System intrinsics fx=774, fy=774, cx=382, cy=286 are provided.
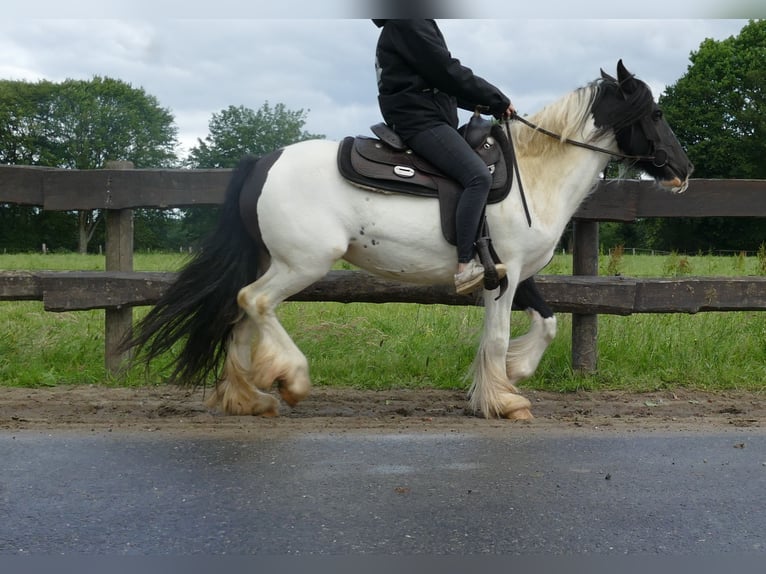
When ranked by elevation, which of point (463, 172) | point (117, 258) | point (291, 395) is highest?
point (463, 172)

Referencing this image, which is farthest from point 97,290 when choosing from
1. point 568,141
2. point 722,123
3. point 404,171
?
point 722,123

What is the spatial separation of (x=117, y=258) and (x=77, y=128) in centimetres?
4705

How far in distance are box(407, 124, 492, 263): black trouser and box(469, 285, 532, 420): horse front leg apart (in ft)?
1.48

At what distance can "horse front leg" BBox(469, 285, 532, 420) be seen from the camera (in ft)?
16.1

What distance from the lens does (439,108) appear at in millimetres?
4891

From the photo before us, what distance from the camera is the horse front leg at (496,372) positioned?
4898 mm

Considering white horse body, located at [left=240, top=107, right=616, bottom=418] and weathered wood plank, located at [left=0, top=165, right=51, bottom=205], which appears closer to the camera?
white horse body, located at [left=240, top=107, right=616, bottom=418]

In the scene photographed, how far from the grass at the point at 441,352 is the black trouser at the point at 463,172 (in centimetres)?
162

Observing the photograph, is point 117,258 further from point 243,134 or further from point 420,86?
point 243,134

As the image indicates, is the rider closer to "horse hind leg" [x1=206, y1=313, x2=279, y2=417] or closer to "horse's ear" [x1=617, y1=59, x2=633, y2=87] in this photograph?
"horse's ear" [x1=617, y1=59, x2=633, y2=87]

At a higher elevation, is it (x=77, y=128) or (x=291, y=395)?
(x=77, y=128)

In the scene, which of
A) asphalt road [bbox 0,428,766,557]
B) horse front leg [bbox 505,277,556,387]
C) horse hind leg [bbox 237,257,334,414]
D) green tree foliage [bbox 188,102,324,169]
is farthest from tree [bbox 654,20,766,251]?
asphalt road [bbox 0,428,766,557]

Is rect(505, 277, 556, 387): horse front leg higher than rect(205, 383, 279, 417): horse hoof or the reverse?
higher

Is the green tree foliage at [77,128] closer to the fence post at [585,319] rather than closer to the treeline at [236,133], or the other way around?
the treeline at [236,133]
